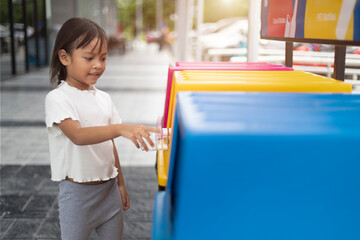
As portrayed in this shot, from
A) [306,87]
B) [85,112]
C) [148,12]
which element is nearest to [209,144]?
[306,87]

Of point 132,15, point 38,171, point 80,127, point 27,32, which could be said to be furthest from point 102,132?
point 132,15

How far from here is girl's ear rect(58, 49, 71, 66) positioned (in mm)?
1993

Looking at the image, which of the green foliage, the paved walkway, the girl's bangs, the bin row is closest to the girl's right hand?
the bin row

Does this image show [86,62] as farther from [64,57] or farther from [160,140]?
[160,140]

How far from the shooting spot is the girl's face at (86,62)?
196 cm

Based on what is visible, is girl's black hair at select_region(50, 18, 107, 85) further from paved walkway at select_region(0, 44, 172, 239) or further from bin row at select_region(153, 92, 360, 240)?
paved walkway at select_region(0, 44, 172, 239)

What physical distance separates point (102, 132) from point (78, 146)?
0.34m

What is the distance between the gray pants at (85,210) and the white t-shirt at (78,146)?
53 millimetres

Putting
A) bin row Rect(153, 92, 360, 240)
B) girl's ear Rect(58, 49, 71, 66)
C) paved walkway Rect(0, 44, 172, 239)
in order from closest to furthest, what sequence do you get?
bin row Rect(153, 92, 360, 240) < girl's ear Rect(58, 49, 71, 66) < paved walkway Rect(0, 44, 172, 239)

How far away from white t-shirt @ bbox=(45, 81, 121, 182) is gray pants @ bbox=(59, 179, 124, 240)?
0.05 meters

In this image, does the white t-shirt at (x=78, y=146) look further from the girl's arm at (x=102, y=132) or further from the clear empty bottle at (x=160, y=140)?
the clear empty bottle at (x=160, y=140)

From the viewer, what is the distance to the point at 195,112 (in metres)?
1.16

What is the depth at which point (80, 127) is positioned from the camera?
6.06 ft

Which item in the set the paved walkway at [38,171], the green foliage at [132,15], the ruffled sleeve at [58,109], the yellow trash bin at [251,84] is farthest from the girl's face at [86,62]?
the green foliage at [132,15]
